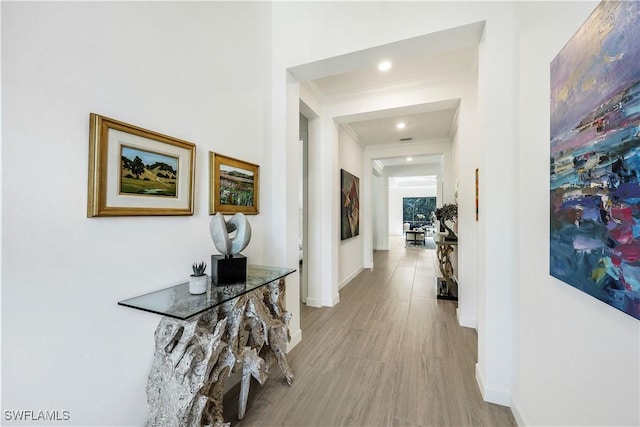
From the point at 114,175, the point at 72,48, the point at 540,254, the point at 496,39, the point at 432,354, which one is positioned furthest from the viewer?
the point at 432,354

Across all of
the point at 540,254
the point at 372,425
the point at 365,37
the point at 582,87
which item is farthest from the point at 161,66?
the point at 372,425

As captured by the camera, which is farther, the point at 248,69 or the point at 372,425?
the point at 248,69

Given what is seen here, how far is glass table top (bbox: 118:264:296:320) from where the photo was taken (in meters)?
1.10

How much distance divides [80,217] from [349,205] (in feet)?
12.1

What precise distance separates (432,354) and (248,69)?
306cm

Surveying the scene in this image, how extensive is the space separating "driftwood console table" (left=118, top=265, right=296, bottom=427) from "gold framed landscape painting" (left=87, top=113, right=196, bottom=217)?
18.7 inches

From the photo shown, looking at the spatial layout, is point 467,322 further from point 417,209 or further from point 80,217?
point 417,209

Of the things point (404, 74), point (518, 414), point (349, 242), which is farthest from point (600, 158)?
point (349, 242)

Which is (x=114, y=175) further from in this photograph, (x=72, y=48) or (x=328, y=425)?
(x=328, y=425)

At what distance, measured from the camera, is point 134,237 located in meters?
1.23

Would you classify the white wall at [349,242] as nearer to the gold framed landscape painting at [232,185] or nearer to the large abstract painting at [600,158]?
the gold framed landscape painting at [232,185]

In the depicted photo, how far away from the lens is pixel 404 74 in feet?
9.06

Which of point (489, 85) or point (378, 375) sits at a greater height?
point (489, 85)

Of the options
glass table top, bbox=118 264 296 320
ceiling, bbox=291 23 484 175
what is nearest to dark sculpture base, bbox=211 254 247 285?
glass table top, bbox=118 264 296 320
